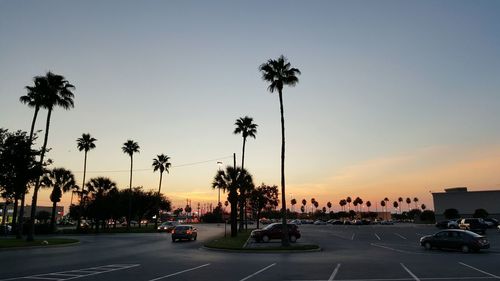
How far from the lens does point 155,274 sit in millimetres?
16516

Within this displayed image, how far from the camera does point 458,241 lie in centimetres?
2800

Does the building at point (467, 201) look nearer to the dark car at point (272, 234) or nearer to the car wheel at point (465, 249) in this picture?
the dark car at point (272, 234)

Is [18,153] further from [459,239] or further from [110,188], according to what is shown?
[110,188]

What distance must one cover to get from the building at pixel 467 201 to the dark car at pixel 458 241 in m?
75.9

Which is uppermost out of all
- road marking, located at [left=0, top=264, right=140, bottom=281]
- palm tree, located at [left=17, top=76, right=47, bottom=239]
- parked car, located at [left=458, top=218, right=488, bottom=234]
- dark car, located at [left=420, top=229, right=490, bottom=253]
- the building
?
palm tree, located at [left=17, top=76, right=47, bottom=239]

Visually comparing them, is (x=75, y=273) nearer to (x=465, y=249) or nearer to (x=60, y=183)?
(x=465, y=249)

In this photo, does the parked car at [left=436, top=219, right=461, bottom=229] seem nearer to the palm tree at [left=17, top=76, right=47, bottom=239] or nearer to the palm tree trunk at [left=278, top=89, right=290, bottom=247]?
the palm tree trunk at [left=278, top=89, right=290, bottom=247]

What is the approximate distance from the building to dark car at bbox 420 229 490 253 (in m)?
75.9

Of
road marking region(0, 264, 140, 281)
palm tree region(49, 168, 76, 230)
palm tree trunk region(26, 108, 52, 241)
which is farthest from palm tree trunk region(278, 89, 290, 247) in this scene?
palm tree region(49, 168, 76, 230)

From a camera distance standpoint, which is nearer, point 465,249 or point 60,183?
point 465,249

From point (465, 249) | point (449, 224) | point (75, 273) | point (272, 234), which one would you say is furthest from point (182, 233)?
point (449, 224)

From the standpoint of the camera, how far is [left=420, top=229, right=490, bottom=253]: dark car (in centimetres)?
2702

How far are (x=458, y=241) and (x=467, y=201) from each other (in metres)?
79.7

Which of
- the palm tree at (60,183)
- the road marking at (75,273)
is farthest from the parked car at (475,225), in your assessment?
the palm tree at (60,183)
